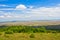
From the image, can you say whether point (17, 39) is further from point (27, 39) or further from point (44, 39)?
point (44, 39)

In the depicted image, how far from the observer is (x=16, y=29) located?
39750mm

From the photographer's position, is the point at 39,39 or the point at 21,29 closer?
the point at 39,39

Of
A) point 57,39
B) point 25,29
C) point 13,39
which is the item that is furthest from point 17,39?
point 25,29

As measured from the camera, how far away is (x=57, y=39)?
23266 mm

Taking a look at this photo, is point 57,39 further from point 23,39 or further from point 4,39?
point 4,39

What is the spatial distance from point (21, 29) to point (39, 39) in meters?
17.1

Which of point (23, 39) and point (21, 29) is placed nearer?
point (23, 39)

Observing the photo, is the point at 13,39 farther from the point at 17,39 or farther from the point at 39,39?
the point at 39,39

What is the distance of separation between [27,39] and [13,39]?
1.57 metres

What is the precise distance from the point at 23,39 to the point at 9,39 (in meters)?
1.53

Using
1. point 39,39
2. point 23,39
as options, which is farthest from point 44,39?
point 23,39

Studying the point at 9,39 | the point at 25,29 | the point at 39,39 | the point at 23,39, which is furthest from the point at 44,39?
the point at 25,29

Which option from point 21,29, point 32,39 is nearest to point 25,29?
point 21,29

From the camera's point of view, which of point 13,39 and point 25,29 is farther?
point 25,29
